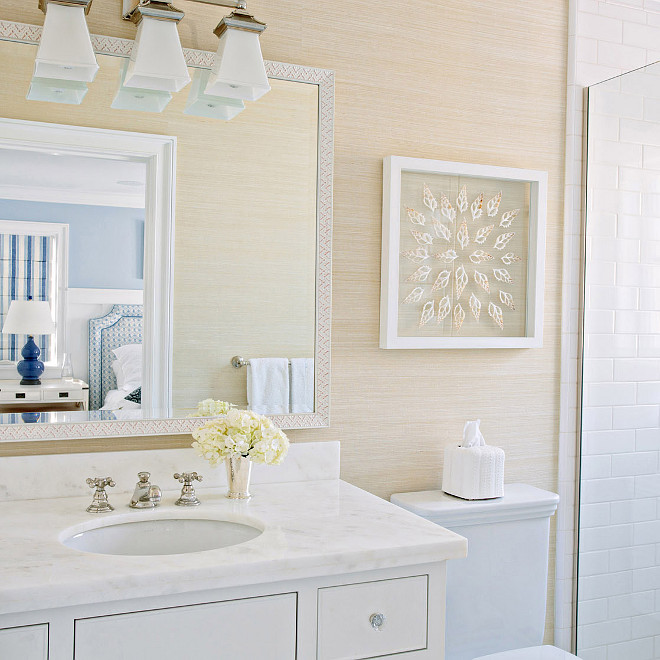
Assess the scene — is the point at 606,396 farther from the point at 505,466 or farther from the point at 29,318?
the point at 29,318

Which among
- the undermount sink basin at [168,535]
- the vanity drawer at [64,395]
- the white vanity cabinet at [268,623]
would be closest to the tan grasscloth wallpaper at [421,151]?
the vanity drawer at [64,395]

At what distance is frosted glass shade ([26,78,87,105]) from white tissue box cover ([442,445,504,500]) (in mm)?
1291

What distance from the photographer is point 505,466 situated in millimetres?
2209

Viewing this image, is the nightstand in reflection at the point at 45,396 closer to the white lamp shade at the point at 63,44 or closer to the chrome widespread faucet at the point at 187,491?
the chrome widespread faucet at the point at 187,491

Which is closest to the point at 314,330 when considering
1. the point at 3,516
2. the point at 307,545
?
the point at 307,545

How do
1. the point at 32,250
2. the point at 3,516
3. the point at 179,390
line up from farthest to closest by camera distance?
the point at 179,390
the point at 32,250
the point at 3,516

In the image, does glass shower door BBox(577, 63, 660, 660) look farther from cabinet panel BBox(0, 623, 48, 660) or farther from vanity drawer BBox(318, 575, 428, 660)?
cabinet panel BBox(0, 623, 48, 660)

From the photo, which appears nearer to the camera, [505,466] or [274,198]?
[274,198]

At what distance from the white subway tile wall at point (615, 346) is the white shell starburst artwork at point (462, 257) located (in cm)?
23

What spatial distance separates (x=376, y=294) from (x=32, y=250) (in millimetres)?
878

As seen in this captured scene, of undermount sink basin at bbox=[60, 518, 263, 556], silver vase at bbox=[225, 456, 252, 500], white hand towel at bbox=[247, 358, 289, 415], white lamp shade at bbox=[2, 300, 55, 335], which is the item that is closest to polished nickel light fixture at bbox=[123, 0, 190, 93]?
white lamp shade at bbox=[2, 300, 55, 335]

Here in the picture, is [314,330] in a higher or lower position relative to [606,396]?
higher

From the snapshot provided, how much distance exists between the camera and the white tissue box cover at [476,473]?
6.46 ft

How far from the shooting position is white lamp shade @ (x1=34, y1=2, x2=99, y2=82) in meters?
1.58
